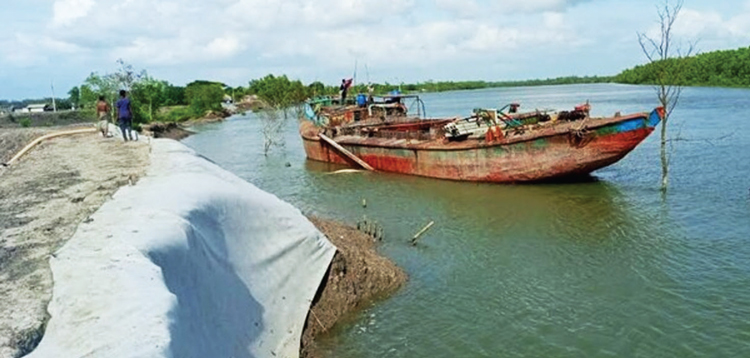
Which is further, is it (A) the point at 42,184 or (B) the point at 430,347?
(A) the point at 42,184

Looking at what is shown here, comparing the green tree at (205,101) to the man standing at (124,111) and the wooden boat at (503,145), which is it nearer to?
the wooden boat at (503,145)

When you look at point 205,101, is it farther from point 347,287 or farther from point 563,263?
point 347,287

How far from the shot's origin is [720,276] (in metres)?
10.5

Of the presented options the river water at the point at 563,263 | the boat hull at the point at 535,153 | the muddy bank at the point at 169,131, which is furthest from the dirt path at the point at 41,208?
the muddy bank at the point at 169,131

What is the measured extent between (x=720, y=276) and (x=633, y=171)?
11465 mm

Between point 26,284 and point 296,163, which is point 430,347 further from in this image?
point 296,163

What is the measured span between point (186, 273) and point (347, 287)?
4.00m

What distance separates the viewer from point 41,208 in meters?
8.65

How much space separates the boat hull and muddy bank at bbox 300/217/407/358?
9.20 meters

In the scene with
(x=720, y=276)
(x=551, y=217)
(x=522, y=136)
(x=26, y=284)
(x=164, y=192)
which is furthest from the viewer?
(x=522, y=136)

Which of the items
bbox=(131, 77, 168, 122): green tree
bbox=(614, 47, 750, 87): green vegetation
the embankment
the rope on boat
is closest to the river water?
the embankment

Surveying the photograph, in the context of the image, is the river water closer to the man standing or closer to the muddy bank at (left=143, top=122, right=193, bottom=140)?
the man standing

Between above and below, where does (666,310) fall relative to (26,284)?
below

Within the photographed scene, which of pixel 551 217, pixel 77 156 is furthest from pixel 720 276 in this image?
pixel 77 156
